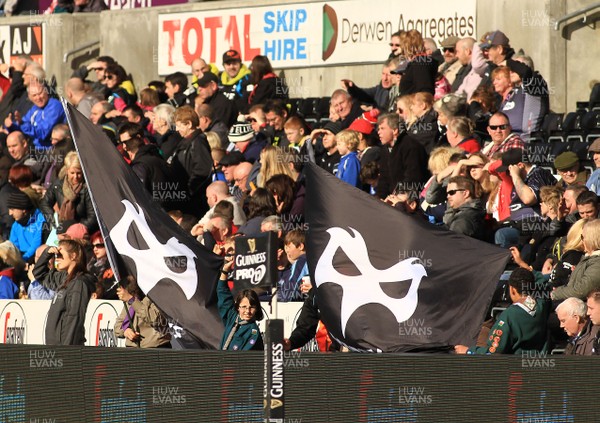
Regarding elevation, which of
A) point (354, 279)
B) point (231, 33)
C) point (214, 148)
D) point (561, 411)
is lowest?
point (561, 411)

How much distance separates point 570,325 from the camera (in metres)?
12.0

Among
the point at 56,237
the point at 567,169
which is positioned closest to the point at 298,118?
the point at 56,237

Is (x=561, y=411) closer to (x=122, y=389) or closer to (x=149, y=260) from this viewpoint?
(x=122, y=389)

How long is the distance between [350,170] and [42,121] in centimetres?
644

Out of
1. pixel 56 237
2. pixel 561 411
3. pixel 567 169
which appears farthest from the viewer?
pixel 56 237

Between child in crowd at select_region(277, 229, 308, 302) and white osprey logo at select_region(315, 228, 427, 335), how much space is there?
1.96 metres

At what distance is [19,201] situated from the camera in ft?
60.6

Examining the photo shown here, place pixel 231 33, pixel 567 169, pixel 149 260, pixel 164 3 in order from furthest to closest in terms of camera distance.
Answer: pixel 164 3
pixel 231 33
pixel 567 169
pixel 149 260

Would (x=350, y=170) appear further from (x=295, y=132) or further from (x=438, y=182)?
(x=295, y=132)

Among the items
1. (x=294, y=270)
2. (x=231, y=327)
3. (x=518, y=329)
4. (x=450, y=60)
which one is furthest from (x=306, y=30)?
(x=518, y=329)

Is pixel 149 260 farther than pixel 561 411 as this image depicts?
Yes

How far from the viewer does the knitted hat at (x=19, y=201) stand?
18484 millimetres

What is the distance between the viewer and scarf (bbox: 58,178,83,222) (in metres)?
17.7

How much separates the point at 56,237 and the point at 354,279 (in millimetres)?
6380
